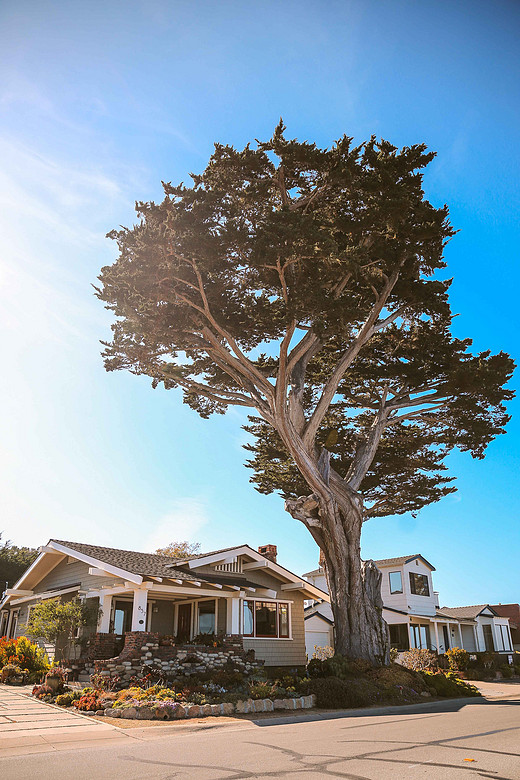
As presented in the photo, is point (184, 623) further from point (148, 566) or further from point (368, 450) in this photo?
point (368, 450)

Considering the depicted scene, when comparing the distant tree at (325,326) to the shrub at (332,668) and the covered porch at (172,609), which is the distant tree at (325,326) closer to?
the shrub at (332,668)

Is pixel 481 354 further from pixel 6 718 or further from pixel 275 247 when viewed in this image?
pixel 6 718

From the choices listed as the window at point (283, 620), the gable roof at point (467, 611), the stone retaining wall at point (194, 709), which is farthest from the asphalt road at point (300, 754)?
the gable roof at point (467, 611)

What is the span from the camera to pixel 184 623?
22.5 meters

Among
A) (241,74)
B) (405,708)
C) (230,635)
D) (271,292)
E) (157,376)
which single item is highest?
(241,74)

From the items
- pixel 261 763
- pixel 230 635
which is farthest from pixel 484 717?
pixel 230 635

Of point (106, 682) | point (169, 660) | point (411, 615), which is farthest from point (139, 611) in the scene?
point (411, 615)

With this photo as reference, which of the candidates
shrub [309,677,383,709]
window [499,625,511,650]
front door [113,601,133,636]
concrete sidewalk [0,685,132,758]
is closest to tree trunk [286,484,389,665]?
shrub [309,677,383,709]

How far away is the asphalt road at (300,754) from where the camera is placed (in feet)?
22.3

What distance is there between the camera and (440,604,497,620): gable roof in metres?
41.7

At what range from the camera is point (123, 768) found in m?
7.20

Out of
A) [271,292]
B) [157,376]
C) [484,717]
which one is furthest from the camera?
[157,376]

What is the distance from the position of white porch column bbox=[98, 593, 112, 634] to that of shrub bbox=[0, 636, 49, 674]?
8.27 ft

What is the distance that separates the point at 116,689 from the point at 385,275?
51.4 feet
